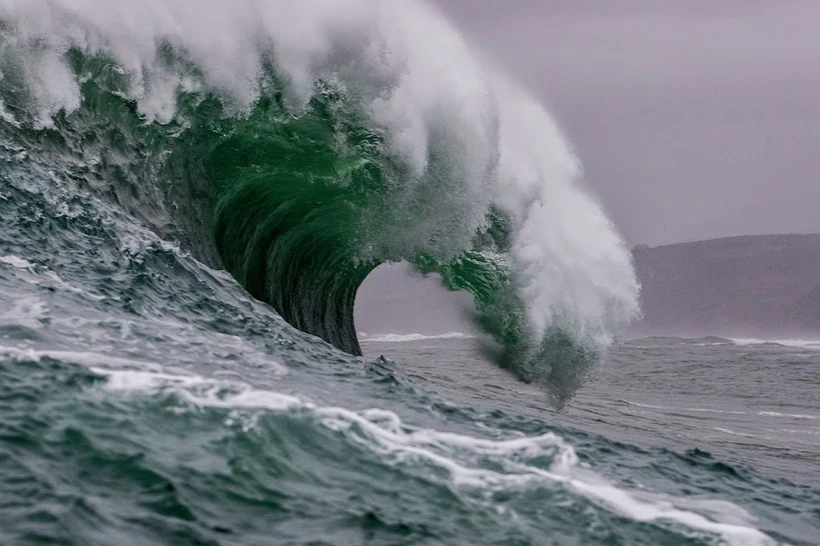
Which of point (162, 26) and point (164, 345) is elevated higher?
point (162, 26)

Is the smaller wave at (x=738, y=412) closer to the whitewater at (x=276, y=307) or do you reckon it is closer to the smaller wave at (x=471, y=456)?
the whitewater at (x=276, y=307)

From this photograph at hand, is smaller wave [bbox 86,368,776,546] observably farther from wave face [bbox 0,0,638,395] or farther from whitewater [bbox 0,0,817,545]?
wave face [bbox 0,0,638,395]

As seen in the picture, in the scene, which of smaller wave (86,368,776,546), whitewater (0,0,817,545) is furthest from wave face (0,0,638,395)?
smaller wave (86,368,776,546)

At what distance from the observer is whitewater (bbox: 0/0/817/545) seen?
17.4ft

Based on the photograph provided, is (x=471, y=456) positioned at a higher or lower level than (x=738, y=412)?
lower

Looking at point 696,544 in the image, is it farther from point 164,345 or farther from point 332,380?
point 164,345

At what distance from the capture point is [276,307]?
1576 centimetres

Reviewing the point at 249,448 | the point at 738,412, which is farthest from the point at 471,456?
the point at 738,412

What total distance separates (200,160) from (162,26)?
195 centimetres

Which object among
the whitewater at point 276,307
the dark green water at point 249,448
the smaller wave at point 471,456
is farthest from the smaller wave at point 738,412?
the smaller wave at point 471,456

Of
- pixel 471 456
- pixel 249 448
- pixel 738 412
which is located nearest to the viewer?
pixel 249 448

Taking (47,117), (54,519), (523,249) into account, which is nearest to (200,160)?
(47,117)

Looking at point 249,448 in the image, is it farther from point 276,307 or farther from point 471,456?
point 276,307

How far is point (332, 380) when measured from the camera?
25.3 feet
